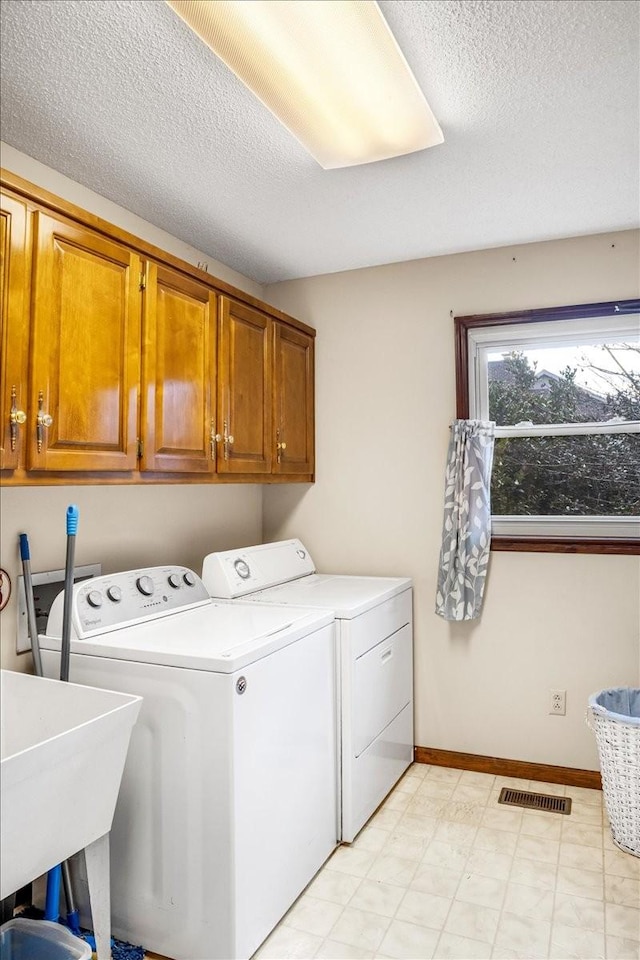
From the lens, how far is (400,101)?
70.4 inches

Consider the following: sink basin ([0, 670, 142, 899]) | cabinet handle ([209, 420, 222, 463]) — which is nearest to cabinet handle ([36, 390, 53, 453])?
sink basin ([0, 670, 142, 899])

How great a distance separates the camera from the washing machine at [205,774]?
1.79 m

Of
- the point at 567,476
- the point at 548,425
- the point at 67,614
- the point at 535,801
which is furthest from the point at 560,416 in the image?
the point at 67,614

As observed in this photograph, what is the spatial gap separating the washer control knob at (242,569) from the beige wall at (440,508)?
0.66m

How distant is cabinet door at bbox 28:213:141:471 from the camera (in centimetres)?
176

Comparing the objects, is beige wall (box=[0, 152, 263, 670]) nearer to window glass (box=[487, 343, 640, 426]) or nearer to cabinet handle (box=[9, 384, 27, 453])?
cabinet handle (box=[9, 384, 27, 453])

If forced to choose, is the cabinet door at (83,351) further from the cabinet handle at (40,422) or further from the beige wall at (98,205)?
the beige wall at (98,205)

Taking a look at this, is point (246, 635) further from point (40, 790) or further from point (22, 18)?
point (22, 18)

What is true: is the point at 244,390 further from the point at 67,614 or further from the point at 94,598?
the point at 67,614

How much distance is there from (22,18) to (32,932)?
2282 mm

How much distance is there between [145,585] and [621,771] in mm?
1884

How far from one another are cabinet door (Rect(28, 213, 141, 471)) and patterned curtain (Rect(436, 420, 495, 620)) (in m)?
1.56

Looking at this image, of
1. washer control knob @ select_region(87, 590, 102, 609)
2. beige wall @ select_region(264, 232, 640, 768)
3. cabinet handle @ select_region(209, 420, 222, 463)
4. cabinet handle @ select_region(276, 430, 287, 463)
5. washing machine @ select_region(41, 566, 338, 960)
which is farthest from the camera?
cabinet handle @ select_region(276, 430, 287, 463)

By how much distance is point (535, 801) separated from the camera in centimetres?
276
